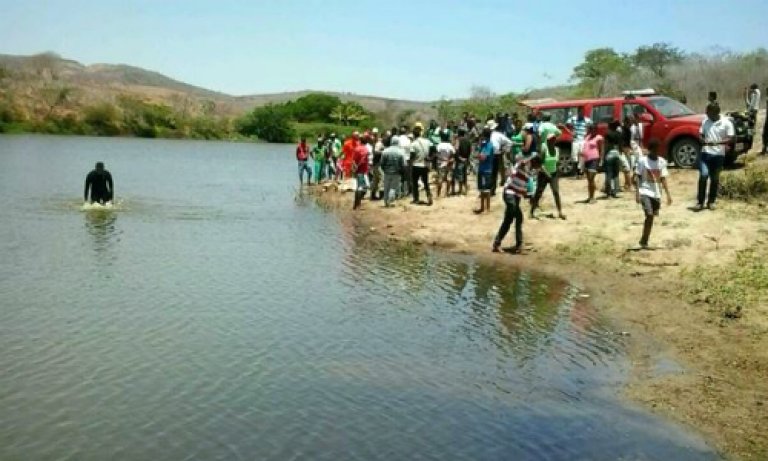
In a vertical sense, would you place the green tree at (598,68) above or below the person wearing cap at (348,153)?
above

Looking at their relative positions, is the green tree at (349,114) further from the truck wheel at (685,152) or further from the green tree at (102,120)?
the truck wheel at (685,152)

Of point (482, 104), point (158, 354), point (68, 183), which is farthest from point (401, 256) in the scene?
point (482, 104)

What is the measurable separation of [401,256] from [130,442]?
958 cm

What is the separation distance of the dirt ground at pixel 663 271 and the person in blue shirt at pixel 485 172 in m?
0.36

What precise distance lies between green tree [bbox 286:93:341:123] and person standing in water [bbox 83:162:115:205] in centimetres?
9380

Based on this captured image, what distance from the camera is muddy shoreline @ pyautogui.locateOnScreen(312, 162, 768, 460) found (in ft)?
24.8

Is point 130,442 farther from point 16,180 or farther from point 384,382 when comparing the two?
point 16,180

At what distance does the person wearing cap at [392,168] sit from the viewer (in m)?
20.9

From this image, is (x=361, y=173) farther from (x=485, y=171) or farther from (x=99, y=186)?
(x=99, y=186)

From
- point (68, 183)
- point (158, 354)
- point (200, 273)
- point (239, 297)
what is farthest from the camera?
point (68, 183)

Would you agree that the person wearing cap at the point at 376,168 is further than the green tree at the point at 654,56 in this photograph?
No

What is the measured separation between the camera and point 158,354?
875 centimetres

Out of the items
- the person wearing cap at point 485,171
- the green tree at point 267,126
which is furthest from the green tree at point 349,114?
the person wearing cap at point 485,171

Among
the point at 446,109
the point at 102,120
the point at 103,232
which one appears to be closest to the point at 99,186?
the point at 103,232
